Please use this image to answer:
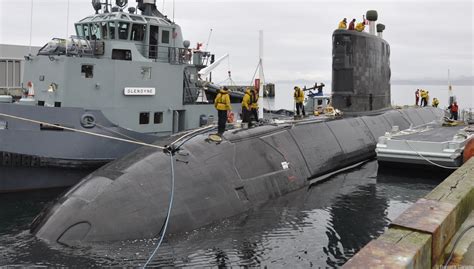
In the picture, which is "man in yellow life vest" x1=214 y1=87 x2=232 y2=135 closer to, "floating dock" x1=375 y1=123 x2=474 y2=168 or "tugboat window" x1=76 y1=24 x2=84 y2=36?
"floating dock" x1=375 y1=123 x2=474 y2=168

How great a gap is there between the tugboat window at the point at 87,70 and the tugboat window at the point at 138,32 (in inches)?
126

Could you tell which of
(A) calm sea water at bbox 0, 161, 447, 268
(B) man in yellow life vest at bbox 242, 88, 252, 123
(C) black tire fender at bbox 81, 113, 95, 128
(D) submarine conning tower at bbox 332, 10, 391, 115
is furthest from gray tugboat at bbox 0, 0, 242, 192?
(D) submarine conning tower at bbox 332, 10, 391, 115

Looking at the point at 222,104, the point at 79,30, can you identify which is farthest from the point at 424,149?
the point at 79,30

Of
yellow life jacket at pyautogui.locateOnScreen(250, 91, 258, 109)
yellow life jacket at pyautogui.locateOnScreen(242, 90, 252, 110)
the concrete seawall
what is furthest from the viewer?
yellow life jacket at pyautogui.locateOnScreen(250, 91, 258, 109)

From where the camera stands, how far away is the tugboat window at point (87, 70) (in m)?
16.1

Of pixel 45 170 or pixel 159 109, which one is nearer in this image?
pixel 45 170

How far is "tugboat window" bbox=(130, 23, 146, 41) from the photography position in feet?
61.6

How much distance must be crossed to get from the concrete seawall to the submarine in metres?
3.98

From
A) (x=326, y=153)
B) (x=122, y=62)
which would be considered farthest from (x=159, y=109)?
(x=326, y=153)

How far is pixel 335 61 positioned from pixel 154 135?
26.8ft

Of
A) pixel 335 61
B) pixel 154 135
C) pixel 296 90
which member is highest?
pixel 335 61

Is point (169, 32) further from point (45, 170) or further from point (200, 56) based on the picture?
point (45, 170)

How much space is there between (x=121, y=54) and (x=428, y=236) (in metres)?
15.6

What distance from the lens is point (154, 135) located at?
17.4m
